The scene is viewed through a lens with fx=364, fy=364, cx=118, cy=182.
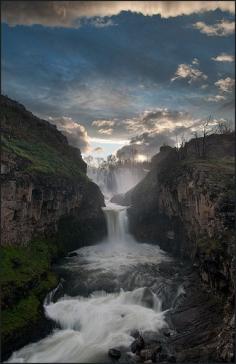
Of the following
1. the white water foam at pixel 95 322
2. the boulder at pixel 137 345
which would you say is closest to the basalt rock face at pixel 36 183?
the white water foam at pixel 95 322

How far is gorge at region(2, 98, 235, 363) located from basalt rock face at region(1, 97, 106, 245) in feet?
Result: 0.78

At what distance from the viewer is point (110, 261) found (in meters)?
56.8

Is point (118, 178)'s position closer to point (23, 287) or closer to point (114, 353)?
point (23, 287)

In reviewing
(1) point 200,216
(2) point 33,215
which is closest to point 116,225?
(2) point 33,215

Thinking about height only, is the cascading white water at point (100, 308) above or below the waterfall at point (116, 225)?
below

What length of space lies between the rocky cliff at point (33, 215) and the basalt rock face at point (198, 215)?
439 inches

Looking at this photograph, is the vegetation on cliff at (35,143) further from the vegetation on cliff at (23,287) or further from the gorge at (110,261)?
the vegetation on cliff at (23,287)

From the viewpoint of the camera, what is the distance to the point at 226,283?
3722cm

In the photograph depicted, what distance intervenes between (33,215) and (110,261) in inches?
544

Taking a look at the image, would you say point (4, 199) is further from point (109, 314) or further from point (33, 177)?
point (109, 314)

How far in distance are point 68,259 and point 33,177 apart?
14.2 metres

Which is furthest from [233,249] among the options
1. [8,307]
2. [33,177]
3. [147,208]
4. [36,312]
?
[147,208]

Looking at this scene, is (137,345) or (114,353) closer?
(114,353)

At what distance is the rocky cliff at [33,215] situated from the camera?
38.5 m
